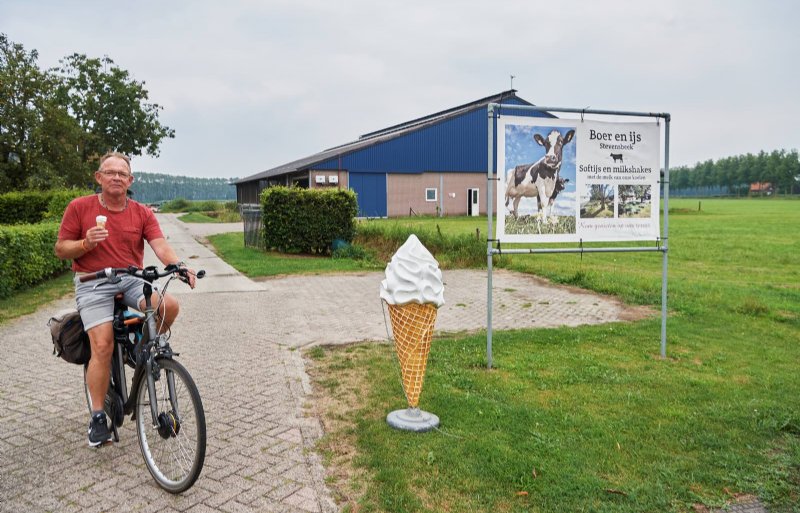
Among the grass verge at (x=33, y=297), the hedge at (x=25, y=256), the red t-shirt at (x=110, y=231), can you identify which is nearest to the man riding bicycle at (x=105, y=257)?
the red t-shirt at (x=110, y=231)

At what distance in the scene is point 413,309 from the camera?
430 centimetres

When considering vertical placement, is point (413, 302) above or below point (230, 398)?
above

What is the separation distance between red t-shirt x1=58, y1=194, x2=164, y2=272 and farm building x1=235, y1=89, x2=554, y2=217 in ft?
115

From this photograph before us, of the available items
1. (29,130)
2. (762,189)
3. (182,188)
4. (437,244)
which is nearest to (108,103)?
(29,130)

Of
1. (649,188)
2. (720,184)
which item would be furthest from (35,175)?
(720,184)

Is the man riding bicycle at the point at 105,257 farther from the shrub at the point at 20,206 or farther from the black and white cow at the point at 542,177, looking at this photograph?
the shrub at the point at 20,206

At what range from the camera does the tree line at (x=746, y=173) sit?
130500mm

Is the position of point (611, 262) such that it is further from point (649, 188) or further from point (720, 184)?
point (720, 184)

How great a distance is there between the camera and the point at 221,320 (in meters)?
8.56

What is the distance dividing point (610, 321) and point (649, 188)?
8.56 feet

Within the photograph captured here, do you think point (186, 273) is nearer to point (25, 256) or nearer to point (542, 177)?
point (542, 177)

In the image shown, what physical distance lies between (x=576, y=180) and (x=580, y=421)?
2698 millimetres

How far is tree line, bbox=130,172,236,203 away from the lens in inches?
5640

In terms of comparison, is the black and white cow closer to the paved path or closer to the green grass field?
the green grass field
